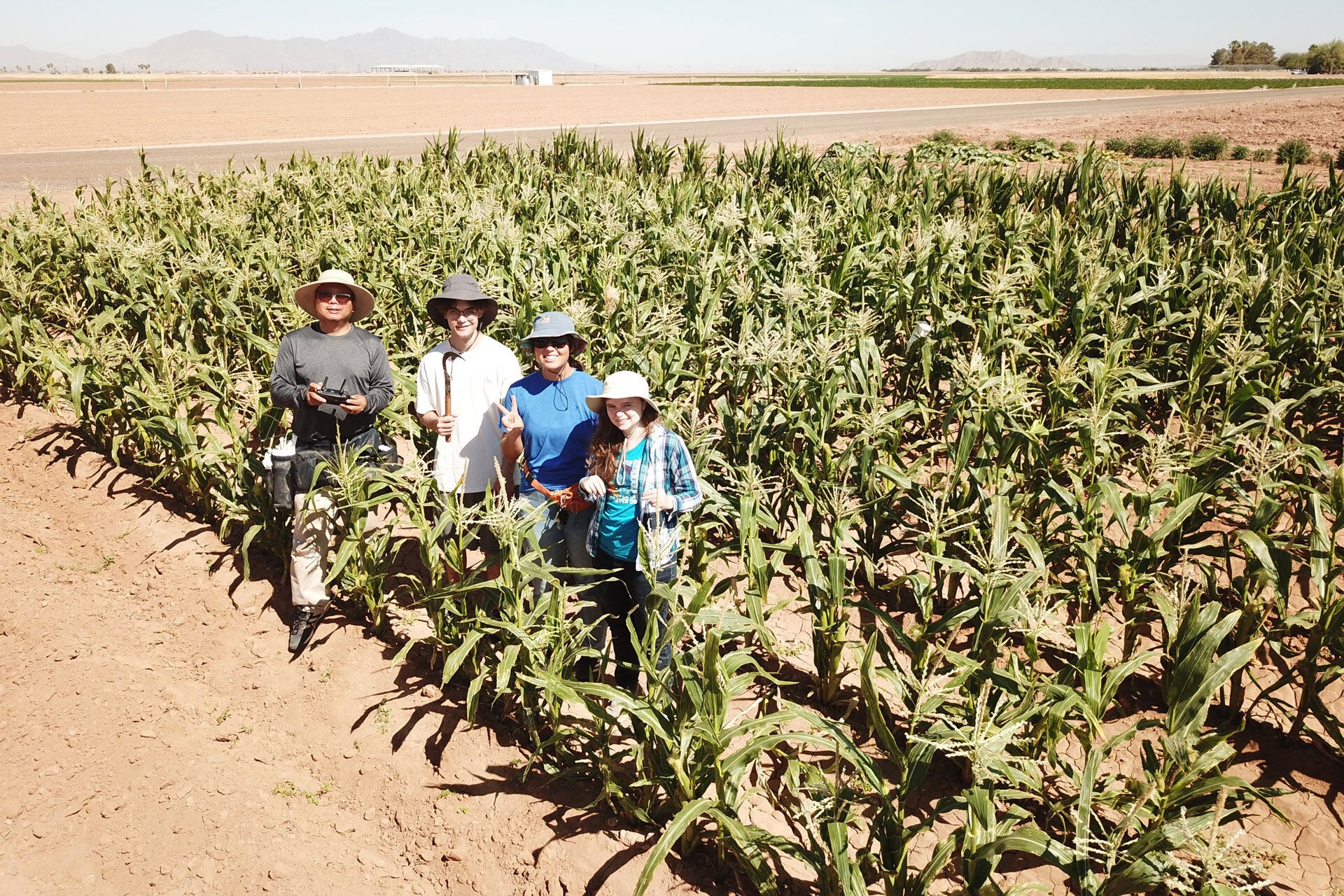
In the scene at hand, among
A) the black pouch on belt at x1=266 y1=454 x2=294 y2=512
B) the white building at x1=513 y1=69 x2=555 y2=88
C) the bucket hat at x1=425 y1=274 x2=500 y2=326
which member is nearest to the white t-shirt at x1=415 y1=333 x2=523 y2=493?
the bucket hat at x1=425 y1=274 x2=500 y2=326

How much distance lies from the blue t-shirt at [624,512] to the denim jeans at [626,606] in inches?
2.5

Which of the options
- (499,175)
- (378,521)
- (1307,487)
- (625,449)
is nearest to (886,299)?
(1307,487)

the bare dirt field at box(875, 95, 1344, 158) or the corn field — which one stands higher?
the bare dirt field at box(875, 95, 1344, 158)

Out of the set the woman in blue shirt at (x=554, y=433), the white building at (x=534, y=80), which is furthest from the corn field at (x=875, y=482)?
the white building at (x=534, y=80)

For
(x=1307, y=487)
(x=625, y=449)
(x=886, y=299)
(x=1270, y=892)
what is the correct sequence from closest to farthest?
(x=1270, y=892)
(x=625, y=449)
(x=1307, y=487)
(x=886, y=299)

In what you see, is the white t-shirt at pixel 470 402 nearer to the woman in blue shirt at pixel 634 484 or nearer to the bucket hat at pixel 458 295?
the bucket hat at pixel 458 295

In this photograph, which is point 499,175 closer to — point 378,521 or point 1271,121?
point 378,521

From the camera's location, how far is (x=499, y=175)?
33.3 ft

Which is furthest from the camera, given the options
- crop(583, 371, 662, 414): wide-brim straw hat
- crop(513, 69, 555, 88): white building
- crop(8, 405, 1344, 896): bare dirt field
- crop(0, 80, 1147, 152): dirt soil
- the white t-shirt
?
crop(513, 69, 555, 88): white building

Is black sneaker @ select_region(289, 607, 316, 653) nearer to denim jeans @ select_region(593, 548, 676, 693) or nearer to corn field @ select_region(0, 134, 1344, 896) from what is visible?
corn field @ select_region(0, 134, 1344, 896)

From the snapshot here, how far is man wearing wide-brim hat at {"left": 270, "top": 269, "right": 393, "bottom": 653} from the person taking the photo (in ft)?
12.1

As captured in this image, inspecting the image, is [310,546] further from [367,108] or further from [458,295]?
[367,108]

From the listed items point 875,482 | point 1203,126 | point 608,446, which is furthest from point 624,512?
point 1203,126

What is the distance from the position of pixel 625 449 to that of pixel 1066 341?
4.18 meters
